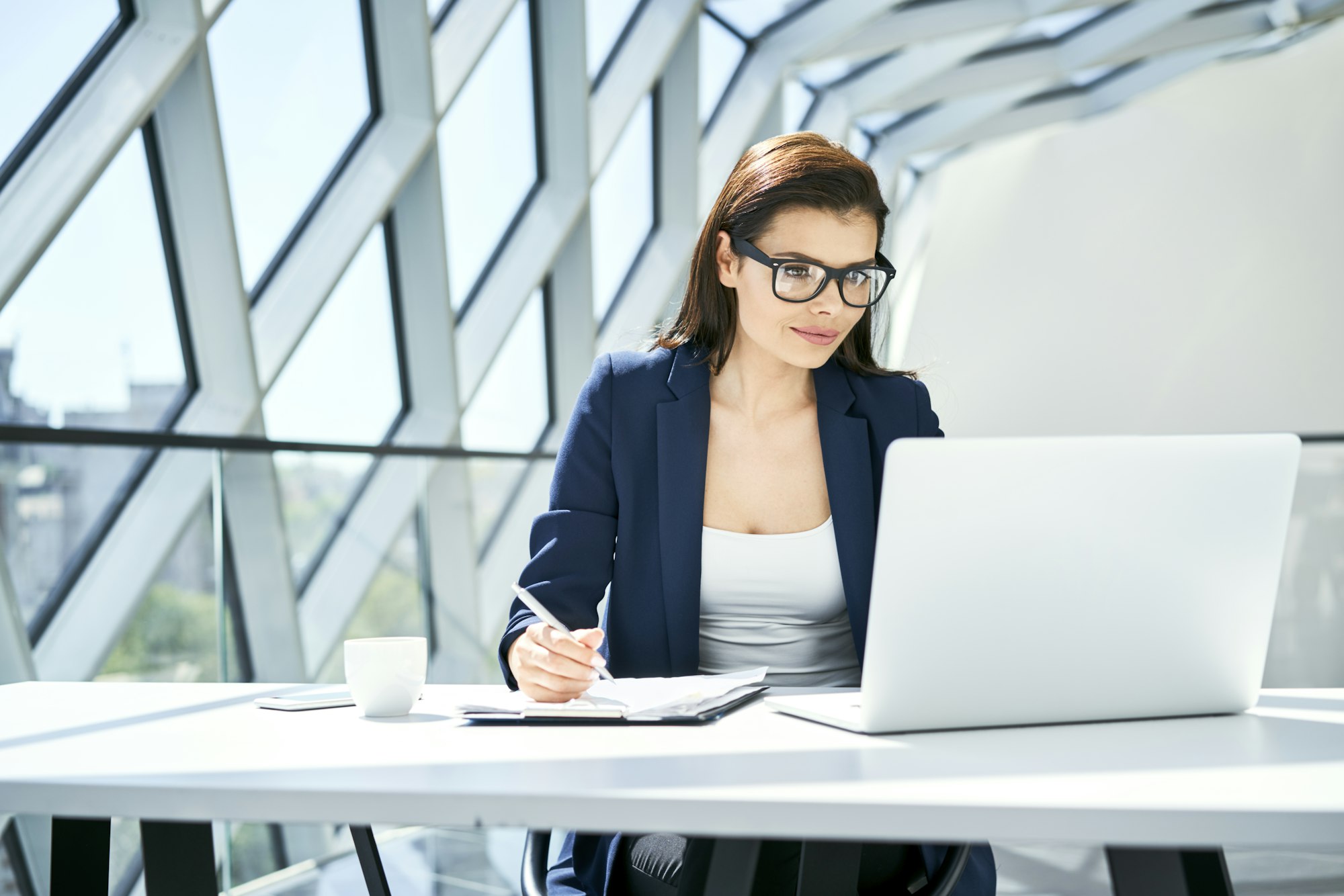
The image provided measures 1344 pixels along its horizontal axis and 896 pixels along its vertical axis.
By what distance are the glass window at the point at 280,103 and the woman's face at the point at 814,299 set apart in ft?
9.33

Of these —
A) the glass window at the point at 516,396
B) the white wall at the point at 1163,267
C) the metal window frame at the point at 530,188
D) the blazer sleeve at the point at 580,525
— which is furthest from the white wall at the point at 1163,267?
the blazer sleeve at the point at 580,525

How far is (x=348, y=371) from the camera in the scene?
16.3 feet

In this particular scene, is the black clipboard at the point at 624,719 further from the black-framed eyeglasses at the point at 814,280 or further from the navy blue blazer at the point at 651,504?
the black-framed eyeglasses at the point at 814,280

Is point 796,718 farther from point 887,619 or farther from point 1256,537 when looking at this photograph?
point 1256,537

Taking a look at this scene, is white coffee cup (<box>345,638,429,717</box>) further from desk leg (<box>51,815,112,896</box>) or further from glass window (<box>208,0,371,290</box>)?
glass window (<box>208,0,371,290</box>)

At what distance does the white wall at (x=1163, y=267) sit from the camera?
742 cm

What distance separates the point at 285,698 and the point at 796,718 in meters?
0.58

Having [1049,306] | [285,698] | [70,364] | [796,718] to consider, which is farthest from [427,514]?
[1049,306]

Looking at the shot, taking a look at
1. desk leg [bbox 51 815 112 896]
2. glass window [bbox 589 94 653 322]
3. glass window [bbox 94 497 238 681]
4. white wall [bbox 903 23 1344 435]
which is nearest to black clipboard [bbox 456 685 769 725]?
desk leg [bbox 51 815 112 896]

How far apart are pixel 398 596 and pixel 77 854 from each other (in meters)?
2.64

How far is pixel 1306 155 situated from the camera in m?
7.54

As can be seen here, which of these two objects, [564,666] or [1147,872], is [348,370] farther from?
[1147,872]

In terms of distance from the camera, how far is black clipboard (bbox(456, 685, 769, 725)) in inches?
41.0

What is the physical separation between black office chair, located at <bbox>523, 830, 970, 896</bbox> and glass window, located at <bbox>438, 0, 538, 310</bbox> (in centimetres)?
409
